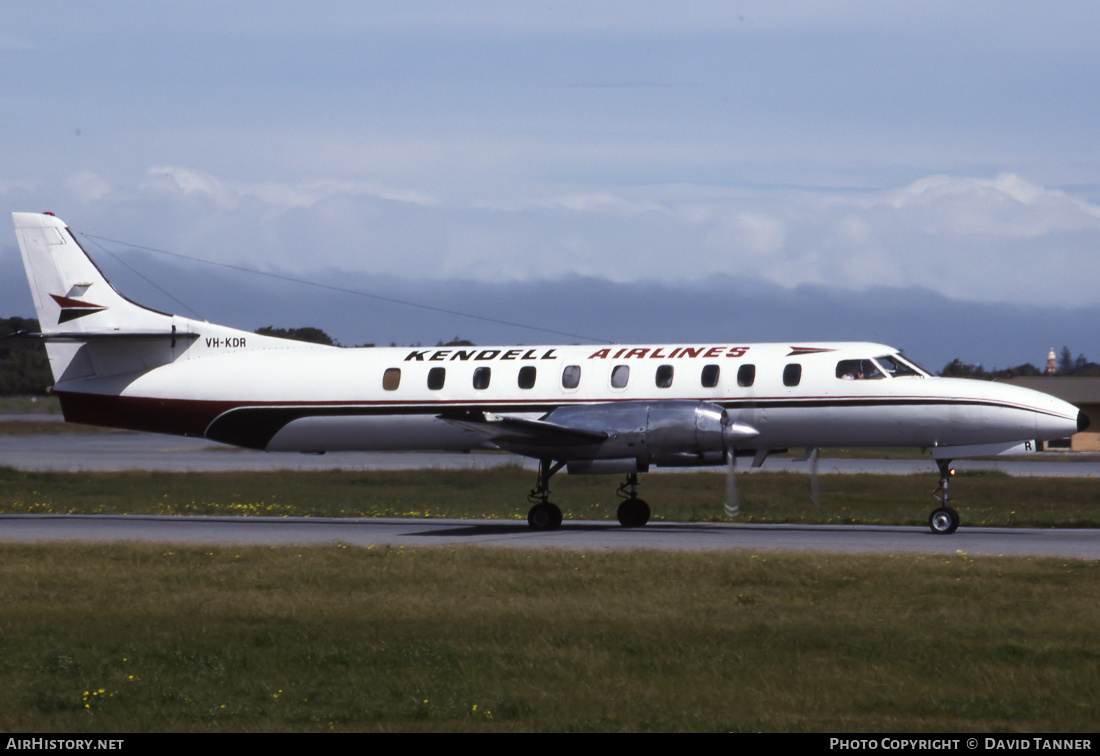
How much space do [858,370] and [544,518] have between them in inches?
288

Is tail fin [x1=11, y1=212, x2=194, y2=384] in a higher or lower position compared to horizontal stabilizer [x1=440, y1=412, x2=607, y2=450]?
higher

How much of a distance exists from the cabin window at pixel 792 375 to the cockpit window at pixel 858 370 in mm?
782

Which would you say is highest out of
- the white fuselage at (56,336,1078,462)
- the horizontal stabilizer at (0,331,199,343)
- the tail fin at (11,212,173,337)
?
the tail fin at (11,212,173,337)

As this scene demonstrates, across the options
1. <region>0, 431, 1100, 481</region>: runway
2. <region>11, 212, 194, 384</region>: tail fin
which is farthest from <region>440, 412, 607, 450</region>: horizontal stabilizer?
<region>0, 431, 1100, 481</region>: runway

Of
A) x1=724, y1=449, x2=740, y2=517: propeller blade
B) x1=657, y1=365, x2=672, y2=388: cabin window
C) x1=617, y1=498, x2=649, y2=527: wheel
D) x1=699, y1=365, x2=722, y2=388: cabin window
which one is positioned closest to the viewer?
x1=724, y1=449, x2=740, y2=517: propeller blade

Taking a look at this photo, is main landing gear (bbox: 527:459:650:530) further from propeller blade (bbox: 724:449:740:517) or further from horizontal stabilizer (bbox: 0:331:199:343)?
horizontal stabilizer (bbox: 0:331:199:343)

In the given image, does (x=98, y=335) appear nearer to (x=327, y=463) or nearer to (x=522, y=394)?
(x=522, y=394)

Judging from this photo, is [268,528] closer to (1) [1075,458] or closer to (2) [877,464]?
(2) [877,464]

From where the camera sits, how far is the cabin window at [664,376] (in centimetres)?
2495

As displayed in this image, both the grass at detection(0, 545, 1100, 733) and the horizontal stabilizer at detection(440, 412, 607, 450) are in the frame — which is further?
the horizontal stabilizer at detection(440, 412, 607, 450)

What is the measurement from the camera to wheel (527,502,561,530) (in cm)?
2503

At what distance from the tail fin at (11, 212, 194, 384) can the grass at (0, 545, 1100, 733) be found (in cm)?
1035

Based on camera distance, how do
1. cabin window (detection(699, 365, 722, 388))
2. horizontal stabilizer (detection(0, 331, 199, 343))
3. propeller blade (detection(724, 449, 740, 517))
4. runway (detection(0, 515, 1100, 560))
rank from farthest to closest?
1. horizontal stabilizer (detection(0, 331, 199, 343))
2. cabin window (detection(699, 365, 722, 388))
3. propeller blade (detection(724, 449, 740, 517))
4. runway (detection(0, 515, 1100, 560))

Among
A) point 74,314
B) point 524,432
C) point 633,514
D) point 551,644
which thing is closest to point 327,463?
point 74,314
